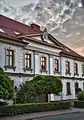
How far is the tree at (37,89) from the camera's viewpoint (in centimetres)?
2533

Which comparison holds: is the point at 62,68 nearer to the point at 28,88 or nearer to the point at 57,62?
the point at 57,62

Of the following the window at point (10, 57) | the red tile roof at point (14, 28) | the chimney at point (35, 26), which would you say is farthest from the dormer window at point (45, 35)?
the window at point (10, 57)

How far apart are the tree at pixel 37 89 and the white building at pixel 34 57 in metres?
2.28

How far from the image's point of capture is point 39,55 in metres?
32.3

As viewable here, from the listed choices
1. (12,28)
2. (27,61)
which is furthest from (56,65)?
(12,28)

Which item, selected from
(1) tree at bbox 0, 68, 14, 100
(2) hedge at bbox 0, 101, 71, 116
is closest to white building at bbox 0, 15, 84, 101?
(2) hedge at bbox 0, 101, 71, 116

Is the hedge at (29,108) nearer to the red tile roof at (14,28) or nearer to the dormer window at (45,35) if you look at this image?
the red tile roof at (14,28)

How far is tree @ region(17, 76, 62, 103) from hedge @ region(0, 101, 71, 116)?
1542mm

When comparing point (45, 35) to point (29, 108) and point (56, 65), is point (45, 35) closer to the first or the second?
point (56, 65)

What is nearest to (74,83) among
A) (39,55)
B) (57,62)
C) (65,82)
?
(65,82)

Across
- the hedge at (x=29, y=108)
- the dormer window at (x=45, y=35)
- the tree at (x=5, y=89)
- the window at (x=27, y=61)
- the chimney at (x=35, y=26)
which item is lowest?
the hedge at (x=29, y=108)

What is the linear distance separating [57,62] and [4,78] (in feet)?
56.0

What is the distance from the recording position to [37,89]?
2541cm

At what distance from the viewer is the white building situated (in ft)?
90.7
